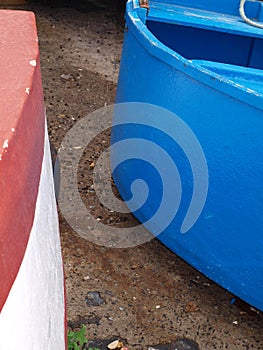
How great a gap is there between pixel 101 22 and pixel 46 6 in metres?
0.61

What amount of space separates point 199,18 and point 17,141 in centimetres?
281

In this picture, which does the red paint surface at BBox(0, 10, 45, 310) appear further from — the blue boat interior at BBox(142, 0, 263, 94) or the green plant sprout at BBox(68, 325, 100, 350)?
the blue boat interior at BBox(142, 0, 263, 94)

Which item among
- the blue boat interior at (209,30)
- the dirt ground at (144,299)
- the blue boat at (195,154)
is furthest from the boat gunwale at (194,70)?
the dirt ground at (144,299)

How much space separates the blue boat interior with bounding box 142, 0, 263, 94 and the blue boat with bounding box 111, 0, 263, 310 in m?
0.31

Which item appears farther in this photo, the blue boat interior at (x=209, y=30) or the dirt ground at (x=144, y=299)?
the blue boat interior at (x=209, y=30)

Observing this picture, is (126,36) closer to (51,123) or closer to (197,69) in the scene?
(197,69)

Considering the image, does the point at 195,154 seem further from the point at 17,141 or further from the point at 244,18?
the point at 17,141

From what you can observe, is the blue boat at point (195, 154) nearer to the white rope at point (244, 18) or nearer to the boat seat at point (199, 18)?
the boat seat at point (199, 18)

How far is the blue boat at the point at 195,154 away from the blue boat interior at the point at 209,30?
1.01 feet

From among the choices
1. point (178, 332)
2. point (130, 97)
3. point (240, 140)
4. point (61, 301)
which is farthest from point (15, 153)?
point (130, 97)

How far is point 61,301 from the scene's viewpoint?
169 centimetres

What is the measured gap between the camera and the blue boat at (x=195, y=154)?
2535mm

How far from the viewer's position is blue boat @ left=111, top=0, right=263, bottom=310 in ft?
8.32

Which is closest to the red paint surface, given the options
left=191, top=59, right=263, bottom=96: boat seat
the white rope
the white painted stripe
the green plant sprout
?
the white painted stripe
